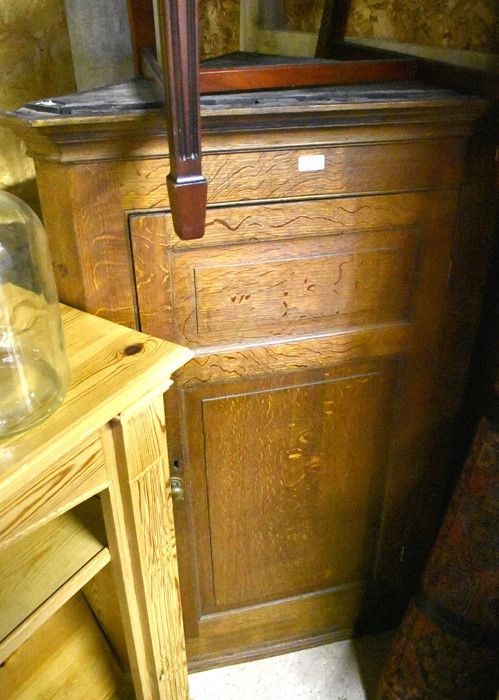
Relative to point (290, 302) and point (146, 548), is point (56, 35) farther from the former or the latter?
point (146, 548)

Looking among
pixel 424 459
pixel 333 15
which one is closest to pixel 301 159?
pixel 333 15

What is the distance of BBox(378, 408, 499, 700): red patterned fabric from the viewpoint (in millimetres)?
1069

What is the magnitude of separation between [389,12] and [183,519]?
1183mm

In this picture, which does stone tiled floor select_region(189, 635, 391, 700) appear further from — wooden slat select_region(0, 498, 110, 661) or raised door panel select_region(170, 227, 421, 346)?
raised door panel select_region(170, 227, 421, 346)

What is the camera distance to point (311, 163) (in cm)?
92

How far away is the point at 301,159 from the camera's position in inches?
36.1

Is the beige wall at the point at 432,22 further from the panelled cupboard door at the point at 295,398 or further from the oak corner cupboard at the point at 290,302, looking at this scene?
the panelled cupboard door at the point at 295,398

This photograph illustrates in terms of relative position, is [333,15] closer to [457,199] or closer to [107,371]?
[457,199]

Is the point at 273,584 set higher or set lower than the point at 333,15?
lower

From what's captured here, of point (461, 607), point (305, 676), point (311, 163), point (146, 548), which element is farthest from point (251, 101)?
→ point (305, 676)

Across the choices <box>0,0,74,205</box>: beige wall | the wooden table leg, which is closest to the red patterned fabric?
the wooden table leg

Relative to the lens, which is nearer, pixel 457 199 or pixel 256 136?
pixel 256 136

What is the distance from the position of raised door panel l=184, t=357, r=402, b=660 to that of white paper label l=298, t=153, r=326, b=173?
382 mm

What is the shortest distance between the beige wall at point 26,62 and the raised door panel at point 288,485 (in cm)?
65
